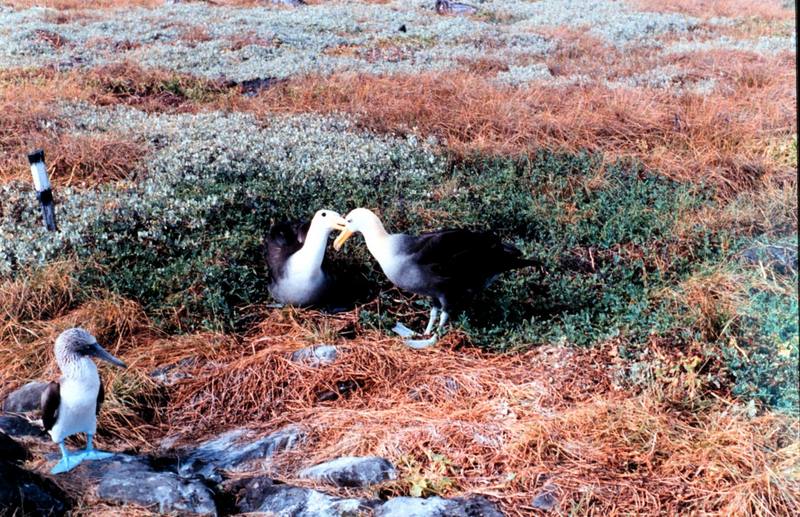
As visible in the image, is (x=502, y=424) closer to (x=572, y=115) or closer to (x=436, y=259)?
(x=436, y=259)

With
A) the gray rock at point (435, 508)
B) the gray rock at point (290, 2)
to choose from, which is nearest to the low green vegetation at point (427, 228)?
the gray rock at point (290, 2)

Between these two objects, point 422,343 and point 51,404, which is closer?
point 51,404

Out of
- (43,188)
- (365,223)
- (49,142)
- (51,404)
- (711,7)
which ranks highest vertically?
(711,7)

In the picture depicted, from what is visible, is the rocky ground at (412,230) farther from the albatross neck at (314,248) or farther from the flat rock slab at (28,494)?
the albatross neck at (314,248)

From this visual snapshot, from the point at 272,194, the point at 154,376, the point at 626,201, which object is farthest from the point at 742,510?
the point at 272,194

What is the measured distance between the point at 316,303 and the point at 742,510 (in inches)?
81.4

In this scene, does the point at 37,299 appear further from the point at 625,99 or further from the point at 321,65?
the point at 625,99

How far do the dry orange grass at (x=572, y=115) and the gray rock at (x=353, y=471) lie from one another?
2.22m

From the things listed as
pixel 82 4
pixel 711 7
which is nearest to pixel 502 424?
pixel 711 7

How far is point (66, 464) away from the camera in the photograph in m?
3.01

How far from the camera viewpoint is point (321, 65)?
4.87 m

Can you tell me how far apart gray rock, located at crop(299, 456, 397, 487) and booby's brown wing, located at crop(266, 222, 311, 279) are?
1.13 metres

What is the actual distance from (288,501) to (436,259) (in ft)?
4.29

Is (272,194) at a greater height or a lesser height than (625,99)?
lesser
